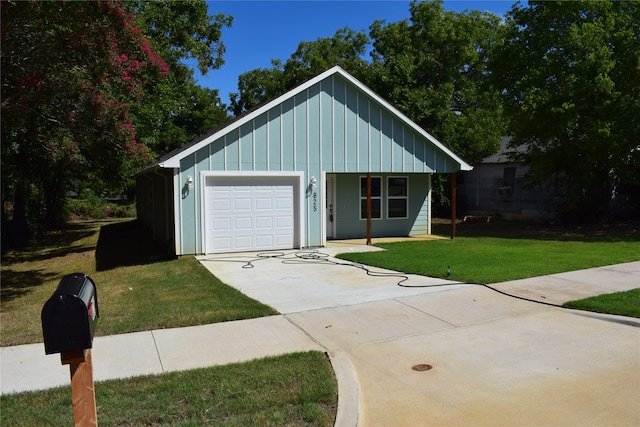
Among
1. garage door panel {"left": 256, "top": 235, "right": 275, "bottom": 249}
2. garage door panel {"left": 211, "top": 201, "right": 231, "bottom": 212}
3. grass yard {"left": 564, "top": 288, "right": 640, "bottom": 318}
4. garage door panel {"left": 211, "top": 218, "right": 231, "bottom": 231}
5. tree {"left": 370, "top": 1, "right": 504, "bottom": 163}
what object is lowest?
grass yard {"left": 564, "top": 288, "right": 640, "bottom": 318}

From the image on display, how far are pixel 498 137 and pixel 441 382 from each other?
82.7 feet

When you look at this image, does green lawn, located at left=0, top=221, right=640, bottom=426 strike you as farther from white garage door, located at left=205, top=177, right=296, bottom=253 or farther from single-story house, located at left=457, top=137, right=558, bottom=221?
single-story house, located at left=457, top=137, right=558, bottom=221

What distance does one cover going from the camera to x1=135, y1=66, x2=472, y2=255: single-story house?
13.1 metres

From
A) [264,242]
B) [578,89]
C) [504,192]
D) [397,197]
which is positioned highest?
[578,89]

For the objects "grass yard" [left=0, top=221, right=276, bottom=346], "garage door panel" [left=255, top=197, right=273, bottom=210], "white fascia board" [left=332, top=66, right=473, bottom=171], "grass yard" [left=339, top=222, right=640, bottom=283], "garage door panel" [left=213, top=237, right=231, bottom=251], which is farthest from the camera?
"white fascia board" [left=332, top=66, right=473, bottom=171]

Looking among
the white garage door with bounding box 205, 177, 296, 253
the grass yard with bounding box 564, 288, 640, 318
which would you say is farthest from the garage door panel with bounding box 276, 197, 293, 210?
the grass yard with bounding box 564, 288, 640, 318

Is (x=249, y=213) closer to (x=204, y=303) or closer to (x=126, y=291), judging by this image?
(x=126, y=291)

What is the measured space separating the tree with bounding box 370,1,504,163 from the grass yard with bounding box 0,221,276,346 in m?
15.3

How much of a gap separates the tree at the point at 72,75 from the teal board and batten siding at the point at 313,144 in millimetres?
2032

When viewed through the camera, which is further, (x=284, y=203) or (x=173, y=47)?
(x=173, y=47)

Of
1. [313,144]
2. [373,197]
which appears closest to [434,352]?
[313,144]

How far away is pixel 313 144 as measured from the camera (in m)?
14.4

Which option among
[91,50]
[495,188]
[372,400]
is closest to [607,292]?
[372,400]

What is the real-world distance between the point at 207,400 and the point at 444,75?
2793 centimetres
